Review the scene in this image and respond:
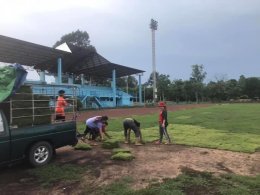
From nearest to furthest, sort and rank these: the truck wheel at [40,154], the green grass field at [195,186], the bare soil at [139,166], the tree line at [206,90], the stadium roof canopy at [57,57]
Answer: the green grass field at [195,186]
the bare soil at [139,166]
the truck wheel at [40,154]
the stadium roof canopy at [57,57]
the tree line at [206,90]

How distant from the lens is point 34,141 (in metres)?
8.66

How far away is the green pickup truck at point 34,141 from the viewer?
7.95 meters

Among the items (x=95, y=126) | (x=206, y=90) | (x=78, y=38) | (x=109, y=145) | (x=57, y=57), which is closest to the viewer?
(x=109, y=145)

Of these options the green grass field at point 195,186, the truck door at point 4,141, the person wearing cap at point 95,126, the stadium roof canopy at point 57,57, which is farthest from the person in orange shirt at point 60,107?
the stadium roof canopy at point 57,57

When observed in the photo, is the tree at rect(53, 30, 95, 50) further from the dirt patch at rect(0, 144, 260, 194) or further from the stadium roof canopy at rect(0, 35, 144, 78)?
the dirt patch at rect(0, 144, 260, 194)

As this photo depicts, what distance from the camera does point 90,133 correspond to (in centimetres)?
1321

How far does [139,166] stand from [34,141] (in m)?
2.69

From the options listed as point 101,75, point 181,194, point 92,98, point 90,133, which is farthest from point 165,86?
point 181,194

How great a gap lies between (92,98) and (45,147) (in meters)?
54.1

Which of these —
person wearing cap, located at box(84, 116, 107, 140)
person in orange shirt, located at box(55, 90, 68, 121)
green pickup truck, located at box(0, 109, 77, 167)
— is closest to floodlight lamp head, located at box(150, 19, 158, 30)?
person wearing cap, located at box(84, 116, 107, 140)

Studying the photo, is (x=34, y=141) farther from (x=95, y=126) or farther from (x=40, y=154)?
Answer: (x=95, y=126)

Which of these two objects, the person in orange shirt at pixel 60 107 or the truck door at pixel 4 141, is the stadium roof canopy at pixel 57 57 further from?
the truck door at pixel 4 141

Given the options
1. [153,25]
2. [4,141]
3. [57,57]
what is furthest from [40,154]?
[153,25]

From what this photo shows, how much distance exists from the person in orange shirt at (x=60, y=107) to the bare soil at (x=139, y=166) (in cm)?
111
